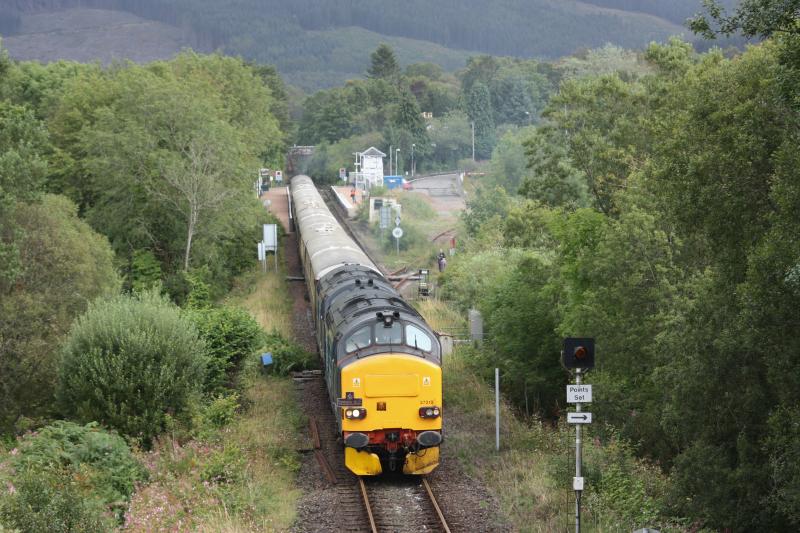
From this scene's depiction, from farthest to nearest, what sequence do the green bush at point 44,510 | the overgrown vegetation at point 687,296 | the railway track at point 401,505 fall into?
the railway track at point 401,505 → the overgrown vegetation at point 687,296 → the green bush at point 44,510

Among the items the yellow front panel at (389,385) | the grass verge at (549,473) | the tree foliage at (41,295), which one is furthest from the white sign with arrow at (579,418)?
the tree foliage at (41,295)

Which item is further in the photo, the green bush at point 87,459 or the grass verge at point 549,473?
the green bush at point 87,459

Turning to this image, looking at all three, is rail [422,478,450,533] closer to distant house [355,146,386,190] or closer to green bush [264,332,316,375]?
green bush [264,332,316,375]

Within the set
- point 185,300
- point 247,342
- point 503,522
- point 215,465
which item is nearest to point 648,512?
point 503,522

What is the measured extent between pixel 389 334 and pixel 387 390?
4.04 feet

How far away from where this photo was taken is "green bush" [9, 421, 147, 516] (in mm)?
17062

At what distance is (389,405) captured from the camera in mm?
18875

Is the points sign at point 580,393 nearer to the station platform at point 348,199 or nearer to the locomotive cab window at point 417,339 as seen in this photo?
the locomotive cab window at point 417,339

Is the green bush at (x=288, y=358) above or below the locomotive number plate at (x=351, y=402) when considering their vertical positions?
below

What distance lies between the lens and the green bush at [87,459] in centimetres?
1706

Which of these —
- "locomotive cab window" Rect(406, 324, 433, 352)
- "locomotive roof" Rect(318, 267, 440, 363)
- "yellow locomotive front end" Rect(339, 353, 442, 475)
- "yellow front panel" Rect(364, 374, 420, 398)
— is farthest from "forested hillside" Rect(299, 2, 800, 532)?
"locomotive roof" Rect(318, 267, 440, 363)

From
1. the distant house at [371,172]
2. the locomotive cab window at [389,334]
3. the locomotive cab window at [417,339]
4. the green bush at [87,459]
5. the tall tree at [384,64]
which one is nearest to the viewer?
the green bush at [87,459]

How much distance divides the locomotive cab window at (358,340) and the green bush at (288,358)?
415 inches

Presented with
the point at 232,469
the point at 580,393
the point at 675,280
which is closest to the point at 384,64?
the point at 675,280
